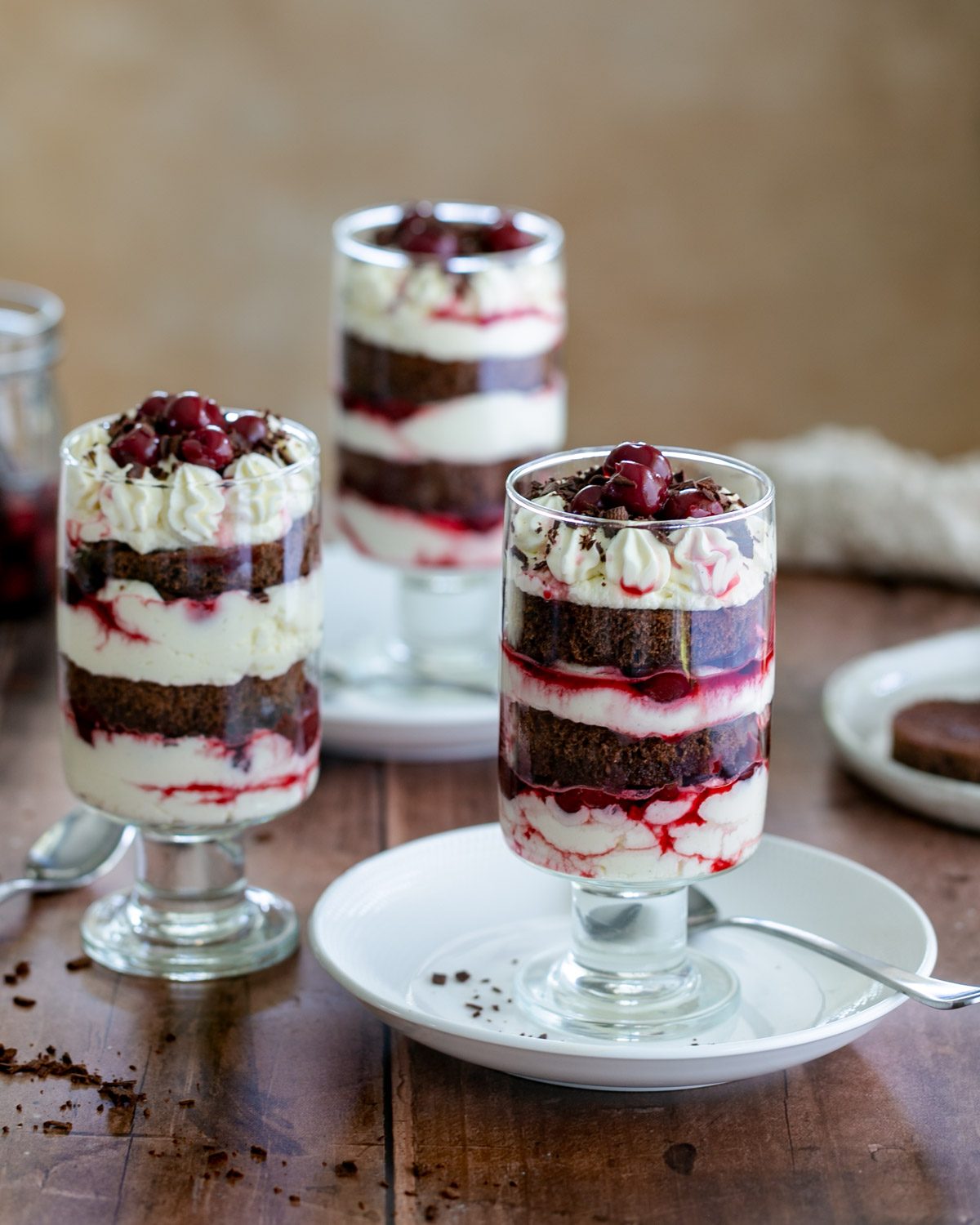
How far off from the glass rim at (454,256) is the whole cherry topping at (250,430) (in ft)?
1.70

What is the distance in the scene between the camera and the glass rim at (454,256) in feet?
5.83

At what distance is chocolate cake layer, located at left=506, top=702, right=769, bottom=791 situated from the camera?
115cm

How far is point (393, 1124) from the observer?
3.74 ft

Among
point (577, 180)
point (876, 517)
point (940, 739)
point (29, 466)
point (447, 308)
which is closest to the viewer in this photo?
point (940, 739)

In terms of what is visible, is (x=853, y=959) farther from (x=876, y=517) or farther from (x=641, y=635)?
(x=876, y=517)

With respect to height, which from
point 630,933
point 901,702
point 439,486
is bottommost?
point 901,702

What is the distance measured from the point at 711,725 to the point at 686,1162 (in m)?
0.28

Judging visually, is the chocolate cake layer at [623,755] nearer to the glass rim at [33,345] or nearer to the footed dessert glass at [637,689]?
the footed dessert glass at [637,689]

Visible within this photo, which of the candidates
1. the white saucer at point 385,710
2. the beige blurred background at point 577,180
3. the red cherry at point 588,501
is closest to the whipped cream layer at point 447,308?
the white saucer at point 385,710

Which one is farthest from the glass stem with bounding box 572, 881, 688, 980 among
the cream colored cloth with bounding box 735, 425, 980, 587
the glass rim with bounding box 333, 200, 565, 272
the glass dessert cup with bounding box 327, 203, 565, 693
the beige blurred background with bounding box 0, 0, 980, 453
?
the beige blurred background with bounding box 0, 0, 980, 453

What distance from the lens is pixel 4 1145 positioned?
1.11 metres

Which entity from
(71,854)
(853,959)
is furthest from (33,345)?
(853,959)

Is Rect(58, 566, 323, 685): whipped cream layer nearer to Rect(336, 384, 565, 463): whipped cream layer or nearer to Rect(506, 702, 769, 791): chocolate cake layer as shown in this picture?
Rect(506, 702, 769, 791): chocolate cake layer

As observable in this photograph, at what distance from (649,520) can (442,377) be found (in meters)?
0.69
